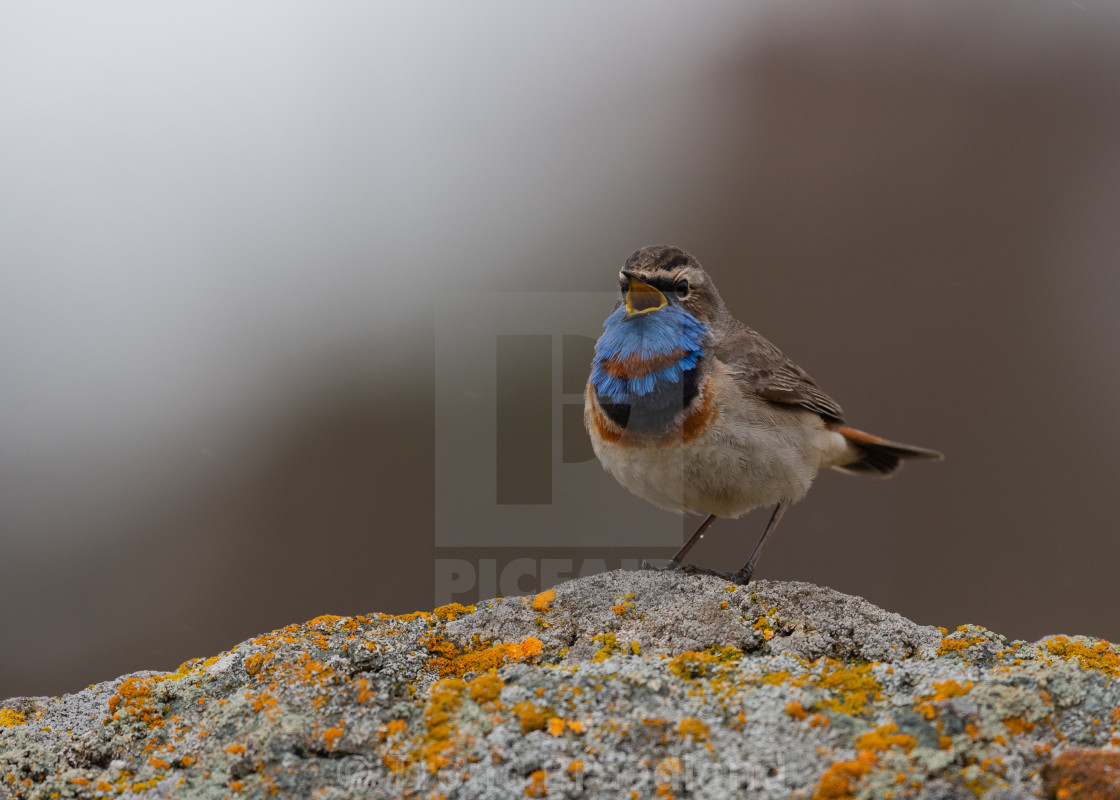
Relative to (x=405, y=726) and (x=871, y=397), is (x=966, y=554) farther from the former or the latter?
(x=405, y=726)

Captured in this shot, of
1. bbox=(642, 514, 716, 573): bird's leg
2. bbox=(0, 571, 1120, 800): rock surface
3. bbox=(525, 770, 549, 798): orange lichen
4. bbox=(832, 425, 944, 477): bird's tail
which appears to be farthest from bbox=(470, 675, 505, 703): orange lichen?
bbox=(832, 425, 944, 477): bird's tail

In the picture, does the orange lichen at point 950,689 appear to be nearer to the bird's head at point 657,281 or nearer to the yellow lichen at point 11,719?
the bird's head at point 657,281

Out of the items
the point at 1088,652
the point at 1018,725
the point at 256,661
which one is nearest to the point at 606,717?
the point at 1018,725

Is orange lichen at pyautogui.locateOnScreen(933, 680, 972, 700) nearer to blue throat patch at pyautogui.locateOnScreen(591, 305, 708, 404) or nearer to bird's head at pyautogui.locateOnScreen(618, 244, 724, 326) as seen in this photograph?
blue throat patch at pyautogui.locateOnScreen(591, 305, 708, 404)

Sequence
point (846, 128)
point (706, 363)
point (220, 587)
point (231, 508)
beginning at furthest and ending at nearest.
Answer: point (846, 128)
point (231, 508)
point (220, 587)
point (706, 363)

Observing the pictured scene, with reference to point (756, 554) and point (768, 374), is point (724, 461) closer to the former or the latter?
point (768, 374)

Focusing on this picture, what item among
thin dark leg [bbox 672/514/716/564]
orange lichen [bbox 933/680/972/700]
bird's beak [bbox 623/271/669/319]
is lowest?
thin dark leg [bbox 672/514/716/564]

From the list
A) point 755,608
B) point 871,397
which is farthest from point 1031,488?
point 755,608
